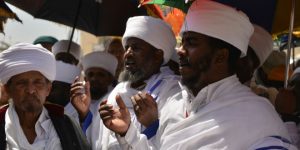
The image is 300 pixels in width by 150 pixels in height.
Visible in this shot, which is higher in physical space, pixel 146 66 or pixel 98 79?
pixel 146 66

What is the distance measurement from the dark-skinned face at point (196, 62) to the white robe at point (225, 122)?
3.3 inches

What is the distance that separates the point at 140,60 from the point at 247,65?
1.11 metres

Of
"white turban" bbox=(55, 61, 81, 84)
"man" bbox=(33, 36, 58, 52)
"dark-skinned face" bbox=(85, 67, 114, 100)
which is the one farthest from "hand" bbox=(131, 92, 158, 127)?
"man" bbox=(33, 36, 58, 52)

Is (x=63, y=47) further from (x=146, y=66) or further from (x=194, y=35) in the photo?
(x=194, y=35)

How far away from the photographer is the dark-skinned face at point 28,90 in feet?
12.9

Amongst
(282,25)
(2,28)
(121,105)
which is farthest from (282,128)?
(2,28)

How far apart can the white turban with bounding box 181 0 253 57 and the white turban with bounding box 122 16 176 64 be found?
1.33 metres

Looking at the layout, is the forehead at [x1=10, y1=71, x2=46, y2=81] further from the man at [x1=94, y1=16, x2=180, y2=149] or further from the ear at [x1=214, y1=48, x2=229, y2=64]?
the ear at [x1=214, y1=48, x2=229, y2=64]

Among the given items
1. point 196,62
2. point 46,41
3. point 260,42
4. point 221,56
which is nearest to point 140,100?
point 196,62

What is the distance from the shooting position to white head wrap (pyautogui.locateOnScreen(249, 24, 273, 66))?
13.9 ft

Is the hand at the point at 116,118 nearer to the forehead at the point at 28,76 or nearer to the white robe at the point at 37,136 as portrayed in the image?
the white robe at the point at 37,136

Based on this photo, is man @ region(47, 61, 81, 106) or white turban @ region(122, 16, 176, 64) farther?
man @ region(47, 61, 81, 106)

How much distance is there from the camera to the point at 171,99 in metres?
4.10

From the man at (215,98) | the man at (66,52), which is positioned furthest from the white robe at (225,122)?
the man at (66,52)
